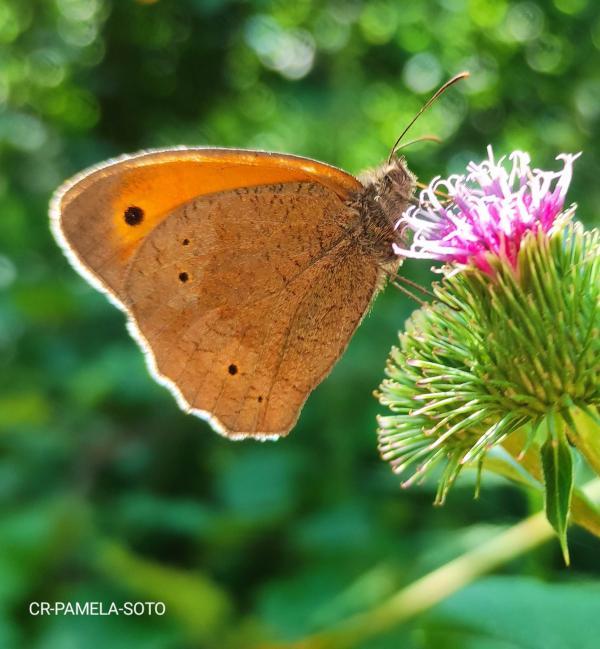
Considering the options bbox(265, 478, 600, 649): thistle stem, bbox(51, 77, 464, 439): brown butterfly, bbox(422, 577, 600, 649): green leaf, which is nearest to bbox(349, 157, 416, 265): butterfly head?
bbox(51, 77, 464, 439): brown butterfly

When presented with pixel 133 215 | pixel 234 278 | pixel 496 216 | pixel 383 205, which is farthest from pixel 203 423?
pixel 496 216

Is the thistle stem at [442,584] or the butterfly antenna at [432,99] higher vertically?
the butterfly antenna at [432,99]

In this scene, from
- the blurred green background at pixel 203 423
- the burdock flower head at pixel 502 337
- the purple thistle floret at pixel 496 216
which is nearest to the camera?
the burdock flower head at pixel 502 337

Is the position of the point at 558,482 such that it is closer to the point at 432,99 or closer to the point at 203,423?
the point at 432,99

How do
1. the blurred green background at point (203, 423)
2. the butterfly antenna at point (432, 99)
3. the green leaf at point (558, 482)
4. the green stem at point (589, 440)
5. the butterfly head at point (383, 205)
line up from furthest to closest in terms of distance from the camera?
the blurred green background at point (203, 423)
the butterfly head at point (383, 205)
the butterfly antenna at point (432, 99)
the green stem at point (589, 440)
the green leaf at point (558, 482)

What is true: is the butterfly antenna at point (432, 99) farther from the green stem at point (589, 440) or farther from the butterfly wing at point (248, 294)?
the green stem at point (589, 440)

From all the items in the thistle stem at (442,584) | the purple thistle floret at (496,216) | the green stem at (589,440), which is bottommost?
the green stem at (589,440)

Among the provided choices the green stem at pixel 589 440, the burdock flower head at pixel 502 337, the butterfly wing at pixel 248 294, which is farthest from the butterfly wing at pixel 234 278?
the green stem at pixel 589 440
